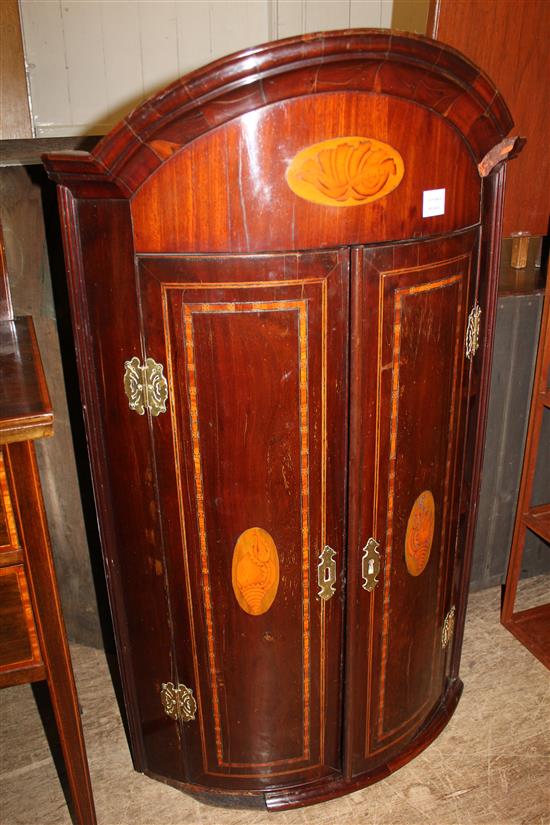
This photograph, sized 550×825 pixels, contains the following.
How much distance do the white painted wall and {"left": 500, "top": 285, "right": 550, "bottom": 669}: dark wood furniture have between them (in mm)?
1499

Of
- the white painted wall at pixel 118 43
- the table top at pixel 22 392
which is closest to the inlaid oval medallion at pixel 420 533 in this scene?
the table top at pixel 22 392

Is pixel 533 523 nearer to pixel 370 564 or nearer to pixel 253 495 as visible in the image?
pixel 370 564

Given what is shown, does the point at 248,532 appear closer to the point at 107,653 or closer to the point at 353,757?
the point at 353,757

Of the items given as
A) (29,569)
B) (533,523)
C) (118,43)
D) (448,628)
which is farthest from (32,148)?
(533,523)

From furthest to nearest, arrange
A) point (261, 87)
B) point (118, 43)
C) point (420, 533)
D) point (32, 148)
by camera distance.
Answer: point (118, 43)
point (32, 148)
point (420, 533)
point (261, 87)

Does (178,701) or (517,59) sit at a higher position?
(517,59)

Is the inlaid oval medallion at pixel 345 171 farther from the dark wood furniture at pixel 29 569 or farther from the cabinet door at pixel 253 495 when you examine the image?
the dark wood furniture at pixel 29 569

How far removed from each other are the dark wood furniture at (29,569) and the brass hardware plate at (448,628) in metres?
0.92

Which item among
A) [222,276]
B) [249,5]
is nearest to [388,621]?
[222,276]

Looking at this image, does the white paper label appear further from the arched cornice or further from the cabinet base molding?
the cabinet base molding

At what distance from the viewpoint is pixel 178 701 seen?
5.30ft

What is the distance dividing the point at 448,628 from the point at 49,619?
1025mm

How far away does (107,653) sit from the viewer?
2.22 metres

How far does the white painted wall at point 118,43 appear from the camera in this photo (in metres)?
2.44
